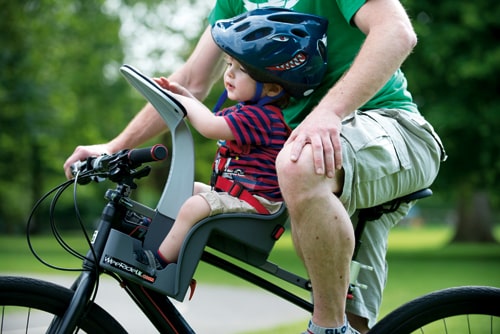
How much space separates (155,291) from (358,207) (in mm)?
708

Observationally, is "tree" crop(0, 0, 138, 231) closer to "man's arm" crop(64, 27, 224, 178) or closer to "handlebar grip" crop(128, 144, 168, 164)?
"man's arm" crop(64, 27, 224, 178)

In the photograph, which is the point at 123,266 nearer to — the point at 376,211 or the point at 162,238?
the point at 162,238

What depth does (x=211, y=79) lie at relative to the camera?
335 centimetres

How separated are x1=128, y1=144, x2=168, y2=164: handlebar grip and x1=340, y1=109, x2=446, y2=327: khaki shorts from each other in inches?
22.3

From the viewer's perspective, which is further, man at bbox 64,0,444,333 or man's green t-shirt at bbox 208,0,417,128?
man's green t-shirt at bbox 208,0,417,128

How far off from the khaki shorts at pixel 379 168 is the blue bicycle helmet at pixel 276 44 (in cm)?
23

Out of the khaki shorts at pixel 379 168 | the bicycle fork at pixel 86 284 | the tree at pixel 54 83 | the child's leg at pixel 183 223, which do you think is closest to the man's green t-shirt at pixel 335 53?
the khaki shorts at pixel 379 168

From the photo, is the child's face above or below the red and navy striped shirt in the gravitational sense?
above

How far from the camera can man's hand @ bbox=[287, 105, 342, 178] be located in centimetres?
231

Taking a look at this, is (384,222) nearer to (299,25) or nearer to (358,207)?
(358,207)

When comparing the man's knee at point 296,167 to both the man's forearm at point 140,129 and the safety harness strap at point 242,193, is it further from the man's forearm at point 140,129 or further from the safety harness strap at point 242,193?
the man's forearm at point 140,129

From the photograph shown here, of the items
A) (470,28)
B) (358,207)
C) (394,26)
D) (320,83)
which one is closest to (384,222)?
(358,207)

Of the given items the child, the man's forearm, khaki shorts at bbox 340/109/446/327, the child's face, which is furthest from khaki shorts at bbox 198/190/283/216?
the man's forearm

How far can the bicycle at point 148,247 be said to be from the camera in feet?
7.92
